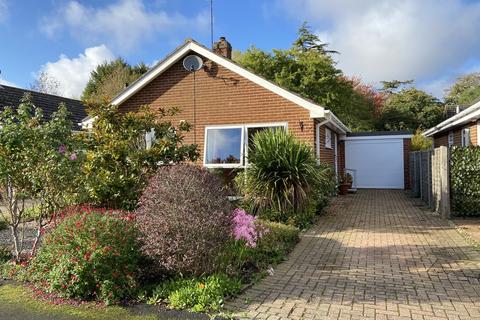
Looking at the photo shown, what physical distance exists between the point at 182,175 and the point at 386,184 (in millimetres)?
16294

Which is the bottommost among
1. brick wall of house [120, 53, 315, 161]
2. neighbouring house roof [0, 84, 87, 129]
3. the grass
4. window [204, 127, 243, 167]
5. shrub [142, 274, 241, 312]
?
the grass

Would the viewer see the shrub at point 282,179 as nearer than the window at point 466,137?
Yes

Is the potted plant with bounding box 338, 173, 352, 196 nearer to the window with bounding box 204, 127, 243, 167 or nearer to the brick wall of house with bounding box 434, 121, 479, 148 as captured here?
the brick wall of house with bounding box 434, 121, 479, 148

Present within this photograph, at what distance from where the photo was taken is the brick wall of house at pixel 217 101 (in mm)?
11578

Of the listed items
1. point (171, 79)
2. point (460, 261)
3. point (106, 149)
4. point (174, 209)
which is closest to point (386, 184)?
point (171, 79)

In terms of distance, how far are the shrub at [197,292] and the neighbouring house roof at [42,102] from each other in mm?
12186

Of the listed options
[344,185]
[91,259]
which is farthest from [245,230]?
[344,185]

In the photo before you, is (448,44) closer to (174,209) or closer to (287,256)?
(287,256)

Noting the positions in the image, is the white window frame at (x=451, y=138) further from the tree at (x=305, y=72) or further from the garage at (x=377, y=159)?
the tree at (x=305, y=72)

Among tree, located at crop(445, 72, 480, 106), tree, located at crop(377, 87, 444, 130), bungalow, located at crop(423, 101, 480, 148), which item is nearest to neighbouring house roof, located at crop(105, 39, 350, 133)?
bungalow, located at crop(423, 101, 480, 148)

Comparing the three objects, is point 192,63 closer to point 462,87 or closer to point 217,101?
point 217,101

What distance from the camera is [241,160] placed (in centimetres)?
1177

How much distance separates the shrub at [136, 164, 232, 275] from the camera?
4555 mm

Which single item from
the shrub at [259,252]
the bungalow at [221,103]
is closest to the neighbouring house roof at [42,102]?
the bungalow at [221,103]
